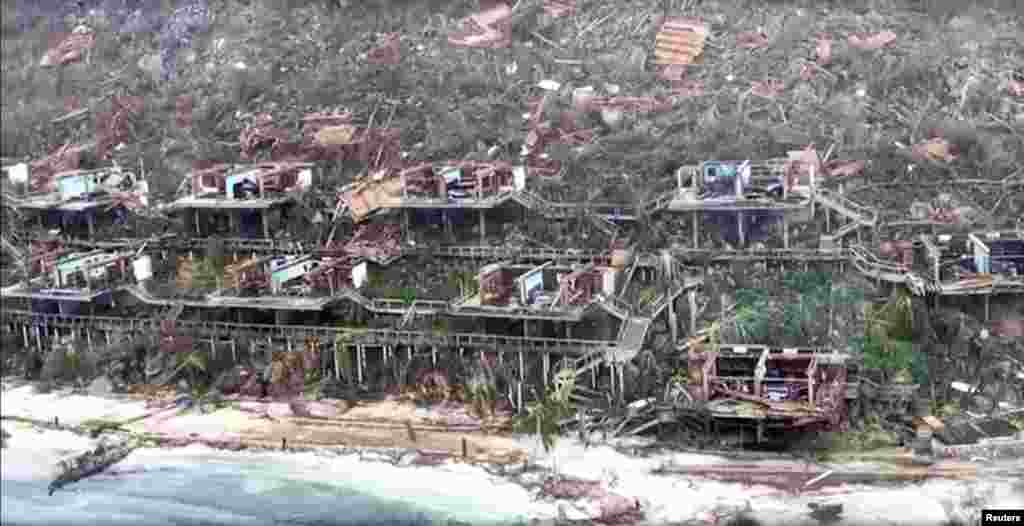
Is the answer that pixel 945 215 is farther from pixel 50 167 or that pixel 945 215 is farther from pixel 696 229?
pixel 50 167

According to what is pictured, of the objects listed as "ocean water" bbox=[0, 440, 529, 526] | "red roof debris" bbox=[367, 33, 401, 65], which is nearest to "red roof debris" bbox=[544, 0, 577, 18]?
"red roof debris" bbox=[367, 33, 401, 65]

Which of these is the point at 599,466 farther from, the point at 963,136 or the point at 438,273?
Result: the point at 963,136

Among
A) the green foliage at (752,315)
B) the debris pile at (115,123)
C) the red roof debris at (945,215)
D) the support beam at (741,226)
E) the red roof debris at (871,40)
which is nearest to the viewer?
the green foliage at (752,315)

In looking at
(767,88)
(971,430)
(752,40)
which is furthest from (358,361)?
(752,40)

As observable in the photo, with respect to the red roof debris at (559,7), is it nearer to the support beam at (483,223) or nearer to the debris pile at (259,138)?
the debris pile at (259,138)

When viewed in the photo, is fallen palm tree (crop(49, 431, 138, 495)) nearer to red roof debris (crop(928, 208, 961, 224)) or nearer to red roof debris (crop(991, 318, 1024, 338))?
red roof debris (crop(991, 318, 1024, 338))

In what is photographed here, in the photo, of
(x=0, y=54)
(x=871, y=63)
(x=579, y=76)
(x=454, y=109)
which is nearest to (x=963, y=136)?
(x=871, y=63)

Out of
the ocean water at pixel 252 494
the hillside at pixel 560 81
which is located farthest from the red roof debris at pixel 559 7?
the ocean water at pixel 252 494
